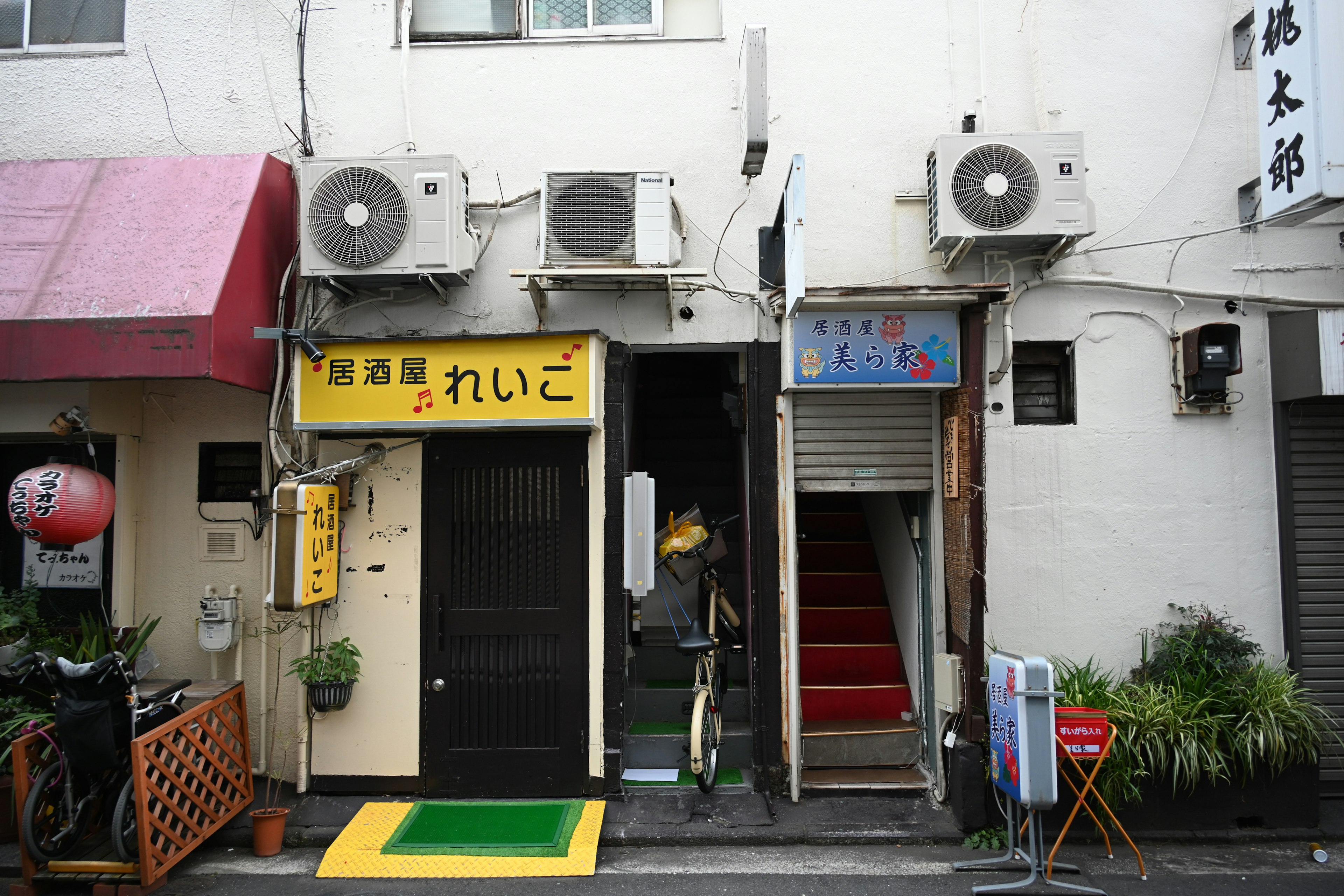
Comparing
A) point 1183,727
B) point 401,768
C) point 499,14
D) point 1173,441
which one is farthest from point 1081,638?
point 499,14

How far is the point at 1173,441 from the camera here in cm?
610

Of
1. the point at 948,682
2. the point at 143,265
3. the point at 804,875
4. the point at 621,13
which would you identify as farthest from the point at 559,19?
the point at 804,875

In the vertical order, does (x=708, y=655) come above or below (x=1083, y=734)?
above

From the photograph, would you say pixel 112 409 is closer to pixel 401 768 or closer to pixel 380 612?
pixel 380 612

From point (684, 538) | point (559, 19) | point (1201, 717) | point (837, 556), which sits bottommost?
point (1201, 717)

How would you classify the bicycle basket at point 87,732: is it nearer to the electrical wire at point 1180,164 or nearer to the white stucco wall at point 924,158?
the white stucco wall at point 924,158

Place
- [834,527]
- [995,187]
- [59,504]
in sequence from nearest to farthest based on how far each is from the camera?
[59,504]
[995,187]
[834,527]

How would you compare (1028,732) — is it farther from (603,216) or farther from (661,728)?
(603,216)

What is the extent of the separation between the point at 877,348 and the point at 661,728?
386 centimetres

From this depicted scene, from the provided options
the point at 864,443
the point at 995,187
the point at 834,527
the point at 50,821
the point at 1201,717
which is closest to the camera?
the point at 50,821

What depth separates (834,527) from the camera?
8273 mm

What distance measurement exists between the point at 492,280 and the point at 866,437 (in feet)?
11.1

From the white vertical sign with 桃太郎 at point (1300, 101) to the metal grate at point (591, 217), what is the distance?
4.59 meters

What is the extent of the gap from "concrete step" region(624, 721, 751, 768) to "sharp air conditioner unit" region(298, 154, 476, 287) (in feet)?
13.9
